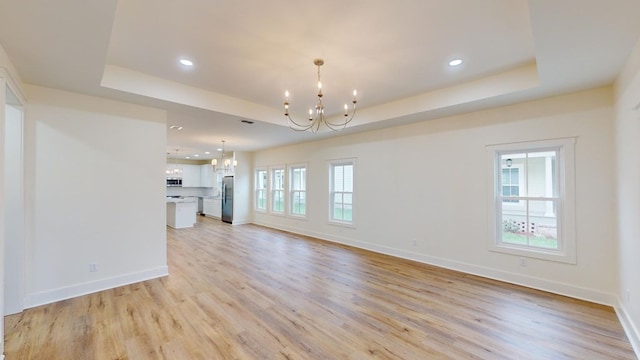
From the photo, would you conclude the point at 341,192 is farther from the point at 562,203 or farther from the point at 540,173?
the point at 562,203

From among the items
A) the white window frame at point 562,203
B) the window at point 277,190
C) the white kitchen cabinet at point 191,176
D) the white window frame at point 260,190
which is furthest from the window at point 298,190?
the white kitchen cabinet at point 191,176

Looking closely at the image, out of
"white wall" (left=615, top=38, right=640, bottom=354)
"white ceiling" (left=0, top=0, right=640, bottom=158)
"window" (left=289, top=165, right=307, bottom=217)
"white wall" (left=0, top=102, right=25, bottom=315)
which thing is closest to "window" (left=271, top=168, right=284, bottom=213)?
"window" (left=289, top=165, right=307, bottom=217)

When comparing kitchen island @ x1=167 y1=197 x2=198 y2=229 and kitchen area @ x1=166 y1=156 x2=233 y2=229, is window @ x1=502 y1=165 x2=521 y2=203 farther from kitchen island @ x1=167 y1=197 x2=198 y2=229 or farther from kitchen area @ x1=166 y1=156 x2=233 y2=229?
kitchen island @ x1=167 y1=197 x2=198 y2=229

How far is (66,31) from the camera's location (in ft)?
6.89

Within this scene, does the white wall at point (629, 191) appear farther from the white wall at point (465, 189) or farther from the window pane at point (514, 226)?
the window pane at point (514, 226)

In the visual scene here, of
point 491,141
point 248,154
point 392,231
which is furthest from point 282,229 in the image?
point 491,141

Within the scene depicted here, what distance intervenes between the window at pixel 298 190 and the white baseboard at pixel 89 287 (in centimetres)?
400

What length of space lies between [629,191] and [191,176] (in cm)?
1319

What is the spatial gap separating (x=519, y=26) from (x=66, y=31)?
374 centimetres

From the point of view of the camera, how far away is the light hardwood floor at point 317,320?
229cm

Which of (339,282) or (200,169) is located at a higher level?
(200,169)

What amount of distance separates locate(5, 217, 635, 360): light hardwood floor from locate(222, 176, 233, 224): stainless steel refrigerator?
4991 mm

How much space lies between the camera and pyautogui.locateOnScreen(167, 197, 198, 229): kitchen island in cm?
829

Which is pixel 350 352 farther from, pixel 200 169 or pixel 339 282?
pixel 200 169
